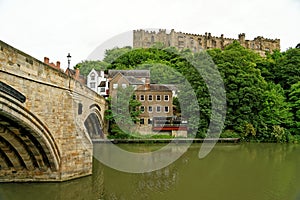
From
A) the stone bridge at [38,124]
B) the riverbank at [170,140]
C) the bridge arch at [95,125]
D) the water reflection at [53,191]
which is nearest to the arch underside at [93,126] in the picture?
the bridge arch at [95,125]

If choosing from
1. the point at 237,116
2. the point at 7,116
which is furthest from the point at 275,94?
the point at 7,116

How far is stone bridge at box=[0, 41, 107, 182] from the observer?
294 inches

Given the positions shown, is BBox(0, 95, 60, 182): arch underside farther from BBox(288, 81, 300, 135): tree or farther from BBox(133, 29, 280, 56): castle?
BBox(133, 29, 280, 56): castle

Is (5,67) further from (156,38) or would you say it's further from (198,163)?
(156,38)

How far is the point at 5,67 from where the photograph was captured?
7008 millimetres

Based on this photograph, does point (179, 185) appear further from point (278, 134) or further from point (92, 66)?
point (92, 66)

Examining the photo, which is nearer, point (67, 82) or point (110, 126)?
point (67, 82)

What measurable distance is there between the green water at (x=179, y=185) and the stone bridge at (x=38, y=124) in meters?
0.57

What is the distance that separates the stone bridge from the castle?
55.9 m

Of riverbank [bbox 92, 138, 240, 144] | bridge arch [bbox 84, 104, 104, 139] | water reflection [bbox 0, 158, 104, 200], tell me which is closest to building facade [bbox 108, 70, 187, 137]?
riverbank [bbox 92, 138, 240, 144]

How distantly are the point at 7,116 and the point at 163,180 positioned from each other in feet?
22.9

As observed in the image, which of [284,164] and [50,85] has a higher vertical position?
[50,85]

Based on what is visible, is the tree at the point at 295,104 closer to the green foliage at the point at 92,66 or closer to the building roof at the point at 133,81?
the building roof at the point at 133,81

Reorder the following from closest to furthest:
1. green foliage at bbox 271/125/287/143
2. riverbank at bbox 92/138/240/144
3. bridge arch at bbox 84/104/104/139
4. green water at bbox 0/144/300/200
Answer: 1. green water at bbox 0/144/300/200
2. bridge arch at bbox 84/104/104/139
3. riverbank at bbox 92/138/240/144
4. green foliage at bbox 271/125/287/143
